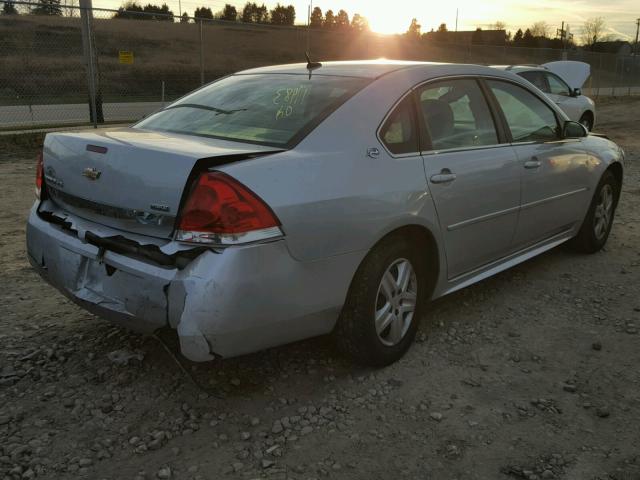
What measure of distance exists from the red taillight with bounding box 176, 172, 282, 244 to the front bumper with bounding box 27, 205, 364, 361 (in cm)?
6

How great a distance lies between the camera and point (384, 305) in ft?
10.5

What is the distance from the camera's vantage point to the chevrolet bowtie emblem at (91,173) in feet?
9.30

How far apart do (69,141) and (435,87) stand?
201 centimetres

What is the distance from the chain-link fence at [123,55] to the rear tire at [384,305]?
1071 cm

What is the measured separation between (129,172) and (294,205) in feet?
2.40

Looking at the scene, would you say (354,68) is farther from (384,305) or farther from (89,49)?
(89,49)

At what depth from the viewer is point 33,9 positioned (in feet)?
41.3

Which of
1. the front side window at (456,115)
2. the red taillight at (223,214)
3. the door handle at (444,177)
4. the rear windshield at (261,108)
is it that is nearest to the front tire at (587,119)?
the front side window at (456,115)

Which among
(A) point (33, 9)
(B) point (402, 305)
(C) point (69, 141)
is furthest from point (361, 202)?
(A) point (33, 9)

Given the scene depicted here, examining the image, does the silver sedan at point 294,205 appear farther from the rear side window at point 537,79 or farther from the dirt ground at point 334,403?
the rear side window at point 537,79

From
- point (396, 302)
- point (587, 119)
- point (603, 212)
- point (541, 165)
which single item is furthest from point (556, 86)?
point (396, 302)

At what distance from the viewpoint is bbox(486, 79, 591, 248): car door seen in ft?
13.6

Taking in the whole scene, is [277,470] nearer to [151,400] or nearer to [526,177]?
[151,400]

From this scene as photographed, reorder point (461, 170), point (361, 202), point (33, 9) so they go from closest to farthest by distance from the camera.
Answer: point (361, 202) < point (461, 170) < point (33, 9)
